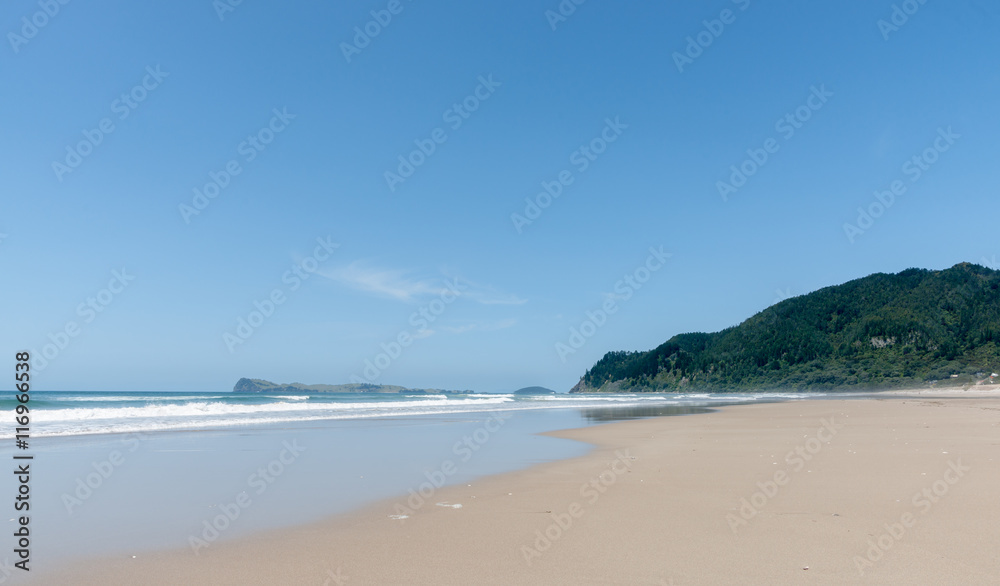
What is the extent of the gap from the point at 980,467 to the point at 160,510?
33.3 ft

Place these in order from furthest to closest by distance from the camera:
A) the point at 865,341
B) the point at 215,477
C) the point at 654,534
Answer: the point at 865,341
the point at 215,477
the point at 654,534

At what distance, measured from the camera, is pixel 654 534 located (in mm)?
4922

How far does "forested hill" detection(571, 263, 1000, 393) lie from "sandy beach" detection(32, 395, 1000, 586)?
70.5m

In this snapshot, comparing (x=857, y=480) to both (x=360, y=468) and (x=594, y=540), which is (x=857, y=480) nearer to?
(x=594, y=540)

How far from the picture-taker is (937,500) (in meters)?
5.79

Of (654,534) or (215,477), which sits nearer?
(654,534)

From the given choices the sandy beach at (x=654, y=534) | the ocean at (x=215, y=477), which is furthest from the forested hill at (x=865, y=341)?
the ocean at (x=215, y=477)

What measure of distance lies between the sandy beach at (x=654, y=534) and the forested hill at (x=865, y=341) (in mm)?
70541

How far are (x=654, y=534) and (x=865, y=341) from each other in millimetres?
101060

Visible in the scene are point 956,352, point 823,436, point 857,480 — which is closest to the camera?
point 857,480

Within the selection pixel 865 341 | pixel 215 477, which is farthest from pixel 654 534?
pixel 865 341

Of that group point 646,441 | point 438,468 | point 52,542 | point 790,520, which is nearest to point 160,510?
point 52,542

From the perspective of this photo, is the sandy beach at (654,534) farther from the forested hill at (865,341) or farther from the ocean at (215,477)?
the forested hill at (865,341)

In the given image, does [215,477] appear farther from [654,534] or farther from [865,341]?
[865,341]
